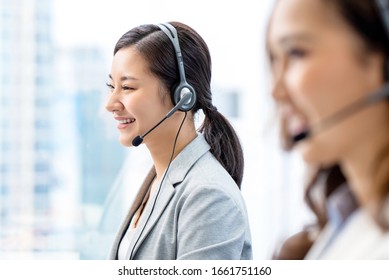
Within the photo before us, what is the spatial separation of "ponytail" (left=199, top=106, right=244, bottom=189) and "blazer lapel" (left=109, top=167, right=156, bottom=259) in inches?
6.5

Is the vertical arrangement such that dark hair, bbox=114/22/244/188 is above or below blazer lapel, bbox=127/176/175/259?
above

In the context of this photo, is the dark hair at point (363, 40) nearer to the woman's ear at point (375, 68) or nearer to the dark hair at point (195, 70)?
the woman's ear at point (375, 68)

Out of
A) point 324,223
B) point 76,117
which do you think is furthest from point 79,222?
point 324,223

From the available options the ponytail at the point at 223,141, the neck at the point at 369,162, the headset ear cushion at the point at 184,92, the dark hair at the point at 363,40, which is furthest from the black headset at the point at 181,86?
the neck at the point at 369,162

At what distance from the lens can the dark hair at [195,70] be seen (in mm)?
1284

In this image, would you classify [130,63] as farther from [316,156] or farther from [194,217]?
[316,156]

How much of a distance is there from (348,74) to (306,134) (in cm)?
10

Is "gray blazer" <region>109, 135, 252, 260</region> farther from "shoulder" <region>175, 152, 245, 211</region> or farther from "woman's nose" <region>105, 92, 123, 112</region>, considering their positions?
"woman's nose" <region>105, 92, 123, 112</region>

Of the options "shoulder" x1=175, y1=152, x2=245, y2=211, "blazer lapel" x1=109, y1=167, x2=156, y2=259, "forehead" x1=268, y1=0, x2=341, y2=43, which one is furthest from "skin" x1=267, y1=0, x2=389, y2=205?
"blazer lapel" x1=109, y1=167, x2=156, y2=259

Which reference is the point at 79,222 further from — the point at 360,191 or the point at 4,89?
the point at 360,191

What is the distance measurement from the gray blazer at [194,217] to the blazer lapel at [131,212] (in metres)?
0.07

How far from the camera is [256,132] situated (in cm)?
167

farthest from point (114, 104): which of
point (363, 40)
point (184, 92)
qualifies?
point (363, 40)

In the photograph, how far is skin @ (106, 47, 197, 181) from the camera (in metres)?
1.30
